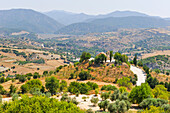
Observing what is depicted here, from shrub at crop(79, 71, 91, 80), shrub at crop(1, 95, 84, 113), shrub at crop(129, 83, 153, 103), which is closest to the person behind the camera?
shrub at crop(1, 95, 84, 113)

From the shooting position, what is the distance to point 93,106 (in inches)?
1640

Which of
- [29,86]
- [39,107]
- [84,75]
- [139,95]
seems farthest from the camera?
[84,75]

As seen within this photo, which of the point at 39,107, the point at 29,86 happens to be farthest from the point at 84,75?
the point at 39,107

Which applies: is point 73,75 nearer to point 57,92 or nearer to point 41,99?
point 57,92

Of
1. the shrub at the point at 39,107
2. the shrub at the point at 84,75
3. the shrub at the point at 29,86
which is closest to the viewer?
the shrub at the point at 39,107

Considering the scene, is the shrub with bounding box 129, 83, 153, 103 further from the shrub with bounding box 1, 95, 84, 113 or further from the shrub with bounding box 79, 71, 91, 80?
the shrub with bounding box 79, 71, 91, 80

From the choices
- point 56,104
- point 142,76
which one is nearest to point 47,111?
point 56,104

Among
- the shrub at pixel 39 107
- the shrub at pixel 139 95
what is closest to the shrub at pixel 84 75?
the shrub at pixel 139 95

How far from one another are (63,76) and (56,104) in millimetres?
57363

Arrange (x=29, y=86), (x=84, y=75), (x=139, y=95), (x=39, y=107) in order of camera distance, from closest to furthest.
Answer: (x=39, y=107) → (x=139, y=95) → (x=29, y=86) → (x=84, y=75)

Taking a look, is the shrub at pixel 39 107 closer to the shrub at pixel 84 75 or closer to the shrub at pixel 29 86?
the shrub at pixel 29 86

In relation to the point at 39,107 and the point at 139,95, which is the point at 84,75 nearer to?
the point at 139,95

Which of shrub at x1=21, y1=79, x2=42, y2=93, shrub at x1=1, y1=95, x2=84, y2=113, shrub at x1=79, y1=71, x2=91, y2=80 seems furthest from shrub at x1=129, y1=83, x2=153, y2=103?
shrub at x1=79, y1=71, x2=91, y2=80

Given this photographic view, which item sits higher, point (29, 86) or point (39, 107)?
point (39, 107)
